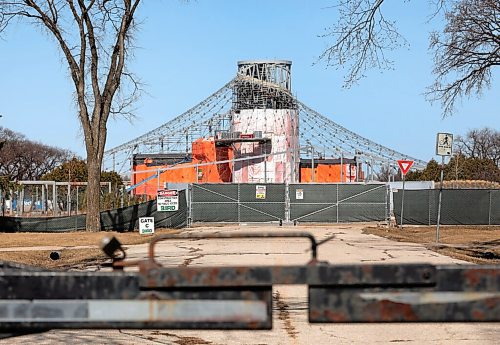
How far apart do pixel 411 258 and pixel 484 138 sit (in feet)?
272

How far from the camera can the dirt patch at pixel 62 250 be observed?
55.5ft

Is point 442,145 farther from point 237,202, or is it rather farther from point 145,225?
point 237,202

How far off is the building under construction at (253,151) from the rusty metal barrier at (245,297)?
66.8 meters

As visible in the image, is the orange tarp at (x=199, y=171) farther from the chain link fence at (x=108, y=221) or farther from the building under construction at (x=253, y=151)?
the chain link fence at (x=108, y=221)

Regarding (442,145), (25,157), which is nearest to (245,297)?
(442,145)

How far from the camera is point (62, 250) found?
69.2 feet

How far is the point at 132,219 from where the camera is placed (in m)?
33.6

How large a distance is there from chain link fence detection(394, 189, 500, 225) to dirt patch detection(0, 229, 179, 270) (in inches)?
522

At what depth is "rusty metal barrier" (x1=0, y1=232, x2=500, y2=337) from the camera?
9.23 feet

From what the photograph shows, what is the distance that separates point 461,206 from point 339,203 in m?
6.31

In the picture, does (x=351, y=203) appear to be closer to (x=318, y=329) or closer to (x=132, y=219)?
(x=132, y=219)

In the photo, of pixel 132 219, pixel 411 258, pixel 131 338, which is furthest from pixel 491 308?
pixel 132 219

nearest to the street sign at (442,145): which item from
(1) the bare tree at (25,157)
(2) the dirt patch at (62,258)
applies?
(2) the dirt patch at (62,258)

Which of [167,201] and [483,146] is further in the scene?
[483,146]
